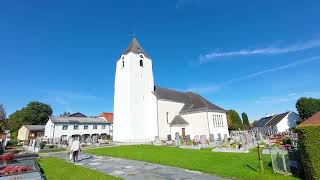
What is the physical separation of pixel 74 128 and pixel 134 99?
23474mm

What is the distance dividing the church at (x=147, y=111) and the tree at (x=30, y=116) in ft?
155

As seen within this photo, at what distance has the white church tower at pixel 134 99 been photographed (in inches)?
1489

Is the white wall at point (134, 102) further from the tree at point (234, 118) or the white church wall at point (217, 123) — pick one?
the tree at point (234, 118)

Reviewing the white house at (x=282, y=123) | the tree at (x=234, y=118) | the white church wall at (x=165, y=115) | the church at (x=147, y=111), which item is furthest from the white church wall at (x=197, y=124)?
the white house at (x=282, y=123)

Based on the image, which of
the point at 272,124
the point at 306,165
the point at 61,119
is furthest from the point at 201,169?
the point at 272,124

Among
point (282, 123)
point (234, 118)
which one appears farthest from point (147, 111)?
point (282, 123)

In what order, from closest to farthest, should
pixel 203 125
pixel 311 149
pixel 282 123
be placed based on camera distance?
pixel 311 149
pixel 203 125
pixel 282 123

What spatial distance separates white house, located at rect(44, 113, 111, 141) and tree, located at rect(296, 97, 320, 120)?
2133 inches

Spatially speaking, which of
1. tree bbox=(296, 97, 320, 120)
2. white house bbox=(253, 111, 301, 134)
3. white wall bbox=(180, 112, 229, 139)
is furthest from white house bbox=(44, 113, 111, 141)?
tree bbox=(296, 97, 320, 120)

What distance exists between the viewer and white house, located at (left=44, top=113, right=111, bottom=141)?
50125 mm

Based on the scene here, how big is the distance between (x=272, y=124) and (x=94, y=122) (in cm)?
5641

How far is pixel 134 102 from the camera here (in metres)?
38.7

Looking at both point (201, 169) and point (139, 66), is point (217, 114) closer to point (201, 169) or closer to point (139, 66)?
point (139, 66)

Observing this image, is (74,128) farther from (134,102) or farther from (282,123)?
(282,123)
